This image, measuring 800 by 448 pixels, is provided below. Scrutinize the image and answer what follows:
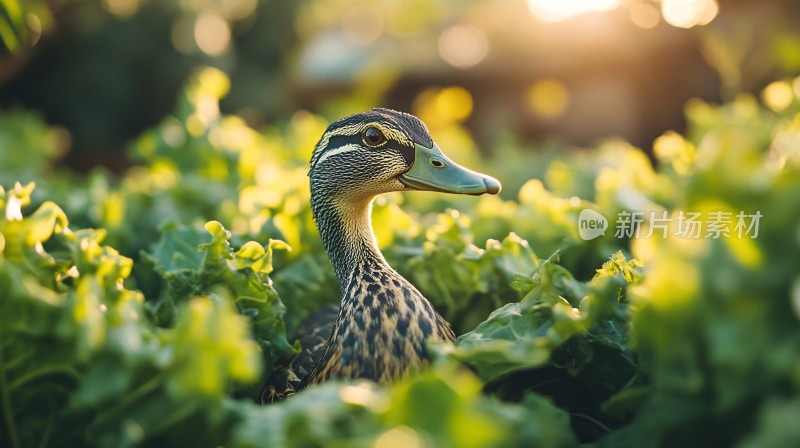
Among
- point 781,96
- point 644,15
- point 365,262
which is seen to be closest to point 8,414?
point 365,262

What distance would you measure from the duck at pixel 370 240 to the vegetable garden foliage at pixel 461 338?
6.9 inches

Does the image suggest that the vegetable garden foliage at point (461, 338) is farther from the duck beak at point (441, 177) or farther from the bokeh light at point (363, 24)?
the bokeh light at point (363, 24)

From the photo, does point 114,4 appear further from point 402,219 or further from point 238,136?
point 402,219

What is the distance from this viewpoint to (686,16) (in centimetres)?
705

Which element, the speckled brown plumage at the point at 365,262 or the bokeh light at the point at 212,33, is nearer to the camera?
the speckled brown plumage at the point at 365,262

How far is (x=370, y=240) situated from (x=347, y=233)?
81 mm

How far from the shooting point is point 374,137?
8.18 ft

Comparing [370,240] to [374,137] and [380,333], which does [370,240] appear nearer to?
[374,137]

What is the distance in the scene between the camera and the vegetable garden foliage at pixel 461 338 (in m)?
1.43

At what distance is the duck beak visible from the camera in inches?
93.3

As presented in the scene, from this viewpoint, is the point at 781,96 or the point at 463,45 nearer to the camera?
the point at 781,96

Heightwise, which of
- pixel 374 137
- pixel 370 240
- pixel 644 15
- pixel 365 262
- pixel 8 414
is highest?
pixel 644 15

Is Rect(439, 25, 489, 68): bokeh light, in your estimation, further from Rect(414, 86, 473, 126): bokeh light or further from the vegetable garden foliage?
the vegetable garden foliage

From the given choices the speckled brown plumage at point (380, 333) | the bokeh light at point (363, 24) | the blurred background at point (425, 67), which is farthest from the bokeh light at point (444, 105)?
the speckled brown plumage at point (380, 333)
